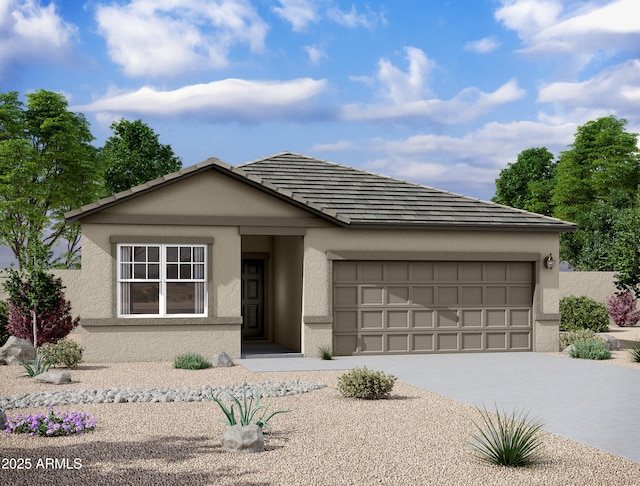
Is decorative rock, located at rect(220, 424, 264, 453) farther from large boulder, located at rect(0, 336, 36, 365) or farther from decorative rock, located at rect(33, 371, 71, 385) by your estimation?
large boulder, located at rect(0, 336, 36, 365)

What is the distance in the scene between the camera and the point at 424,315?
1969 centimetres

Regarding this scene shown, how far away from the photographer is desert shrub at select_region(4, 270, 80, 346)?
18.5m

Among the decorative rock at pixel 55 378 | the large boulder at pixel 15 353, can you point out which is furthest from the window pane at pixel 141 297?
the decorative rock at pixel 55 378

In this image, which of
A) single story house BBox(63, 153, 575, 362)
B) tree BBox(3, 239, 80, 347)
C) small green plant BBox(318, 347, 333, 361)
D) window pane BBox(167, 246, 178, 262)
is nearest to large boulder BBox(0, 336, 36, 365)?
single story house BBox(63, 153, 575, 362)

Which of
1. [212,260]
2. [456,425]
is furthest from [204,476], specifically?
[212,260]

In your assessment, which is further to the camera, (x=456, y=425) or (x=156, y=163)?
(x=156, y=163)

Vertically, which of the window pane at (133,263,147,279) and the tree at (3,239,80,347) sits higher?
the window pane at (133,263,147,279)

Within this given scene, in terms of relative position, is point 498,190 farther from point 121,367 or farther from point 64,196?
point 121,367

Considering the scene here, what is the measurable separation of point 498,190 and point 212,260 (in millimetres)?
44614

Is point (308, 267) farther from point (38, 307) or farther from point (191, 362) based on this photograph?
point (38, 307)

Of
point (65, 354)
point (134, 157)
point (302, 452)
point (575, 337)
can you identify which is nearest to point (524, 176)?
point (134, 157)

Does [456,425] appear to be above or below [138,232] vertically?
below

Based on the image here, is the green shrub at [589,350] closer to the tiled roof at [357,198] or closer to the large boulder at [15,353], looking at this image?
the tiled roof at [357,198]

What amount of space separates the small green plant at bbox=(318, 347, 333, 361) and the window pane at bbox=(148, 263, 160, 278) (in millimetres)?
4095
